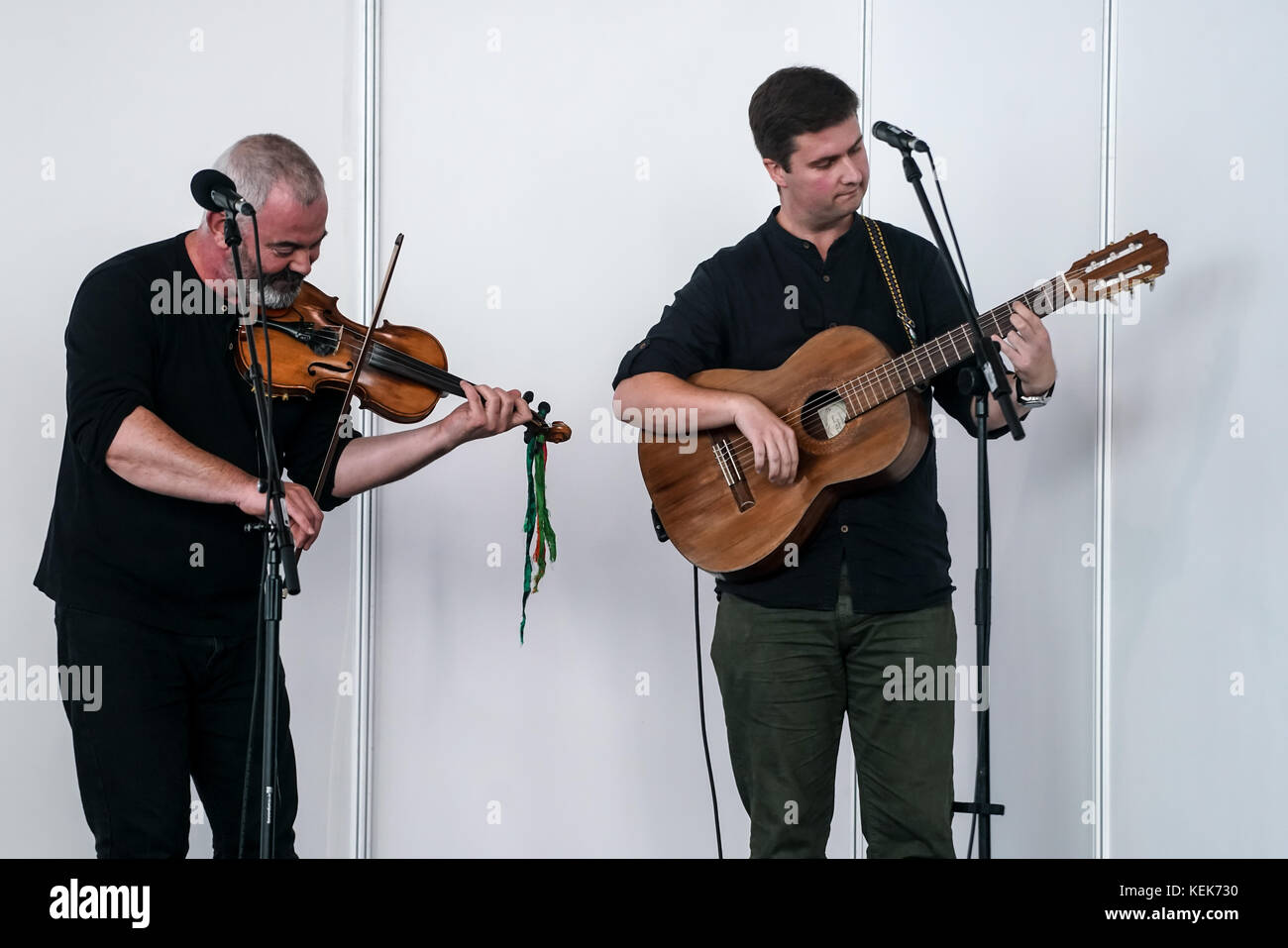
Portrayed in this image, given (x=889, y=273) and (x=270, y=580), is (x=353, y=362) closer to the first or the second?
(x=270, y=580)

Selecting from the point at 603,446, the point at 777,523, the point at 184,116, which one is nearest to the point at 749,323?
the point at 777,523

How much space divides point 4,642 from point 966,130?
8.56ft

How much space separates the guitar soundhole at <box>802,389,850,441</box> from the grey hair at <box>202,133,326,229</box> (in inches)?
37.5

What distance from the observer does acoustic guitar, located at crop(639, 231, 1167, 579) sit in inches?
87.6

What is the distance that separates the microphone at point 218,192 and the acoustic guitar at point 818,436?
0.86 m

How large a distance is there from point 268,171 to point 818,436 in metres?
1.08

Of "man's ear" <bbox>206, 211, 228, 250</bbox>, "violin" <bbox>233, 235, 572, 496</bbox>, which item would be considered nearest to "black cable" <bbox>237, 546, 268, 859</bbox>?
"violin" <bbox>233, 235, 572, 496</bbox>

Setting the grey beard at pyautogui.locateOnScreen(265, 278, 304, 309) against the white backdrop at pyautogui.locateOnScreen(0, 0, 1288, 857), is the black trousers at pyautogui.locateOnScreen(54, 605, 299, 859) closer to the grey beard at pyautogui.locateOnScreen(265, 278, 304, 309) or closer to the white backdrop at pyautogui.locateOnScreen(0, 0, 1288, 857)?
the grey beard at pyautogui.locateOnScreen(265, 278, 304, 309)

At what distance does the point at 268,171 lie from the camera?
221cm

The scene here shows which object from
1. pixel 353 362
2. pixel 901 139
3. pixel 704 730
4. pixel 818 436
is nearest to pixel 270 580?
pixel 353 362
